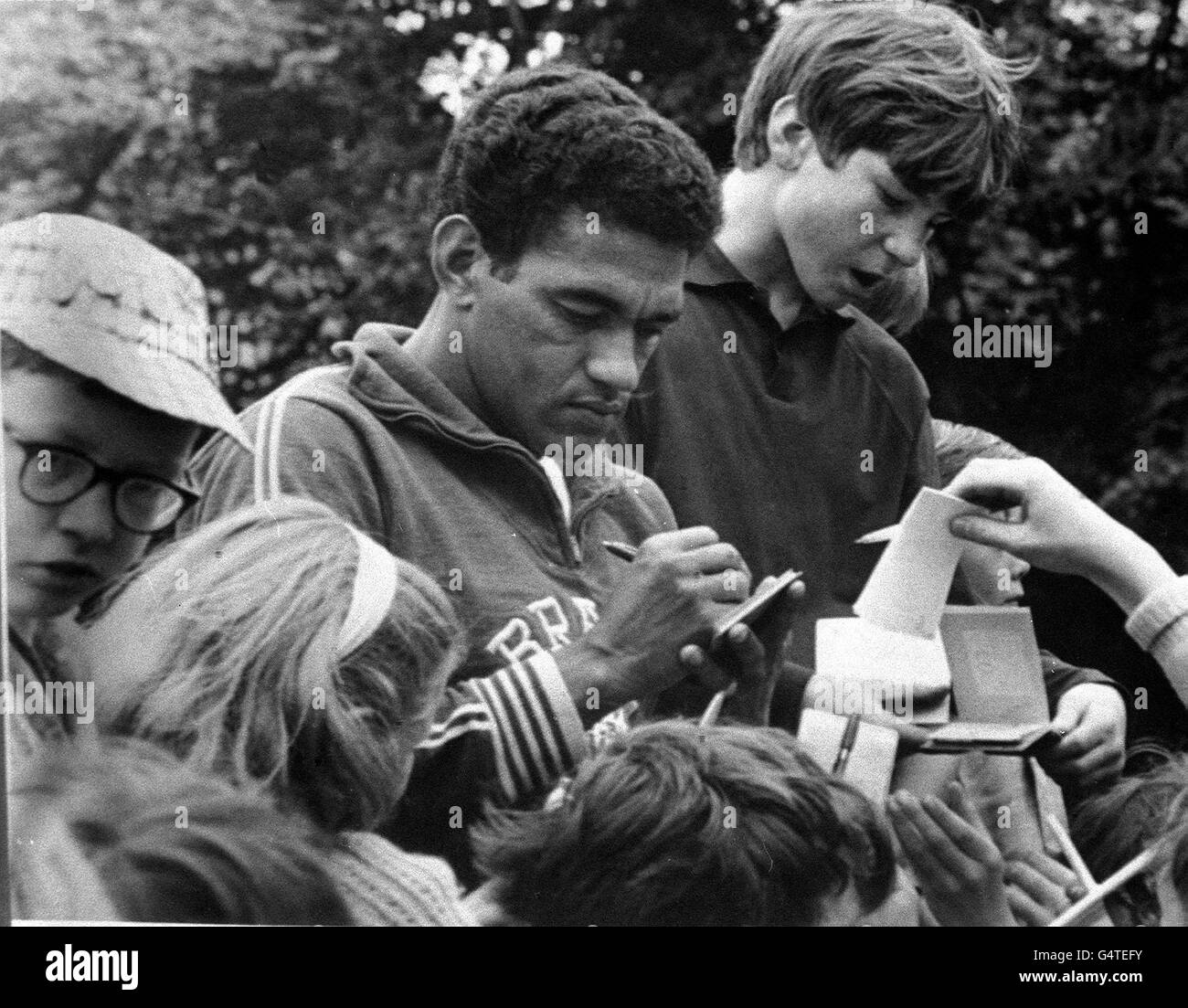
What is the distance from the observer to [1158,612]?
323 cm

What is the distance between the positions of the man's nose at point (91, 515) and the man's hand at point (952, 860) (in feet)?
4.79

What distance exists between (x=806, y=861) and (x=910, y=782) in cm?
27

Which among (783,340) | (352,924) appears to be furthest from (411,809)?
(783,340)

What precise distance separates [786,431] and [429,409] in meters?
0.66

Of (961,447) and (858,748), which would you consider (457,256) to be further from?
(858,748)

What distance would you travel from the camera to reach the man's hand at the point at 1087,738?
10.6 ft

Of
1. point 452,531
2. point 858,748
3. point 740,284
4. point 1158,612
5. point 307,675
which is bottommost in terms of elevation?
point 858,748

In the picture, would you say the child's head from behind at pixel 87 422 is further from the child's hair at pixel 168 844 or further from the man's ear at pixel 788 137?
the man's ear at pixel 788 137

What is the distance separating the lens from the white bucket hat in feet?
10.3

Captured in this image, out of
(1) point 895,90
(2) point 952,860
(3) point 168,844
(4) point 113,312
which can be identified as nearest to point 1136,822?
(2) point 952,860

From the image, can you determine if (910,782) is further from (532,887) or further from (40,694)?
(40,694)

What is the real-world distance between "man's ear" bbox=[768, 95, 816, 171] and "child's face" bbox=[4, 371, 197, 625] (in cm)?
116

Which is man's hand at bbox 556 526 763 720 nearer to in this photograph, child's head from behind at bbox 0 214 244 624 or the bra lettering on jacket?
the bra lettering on jacket
